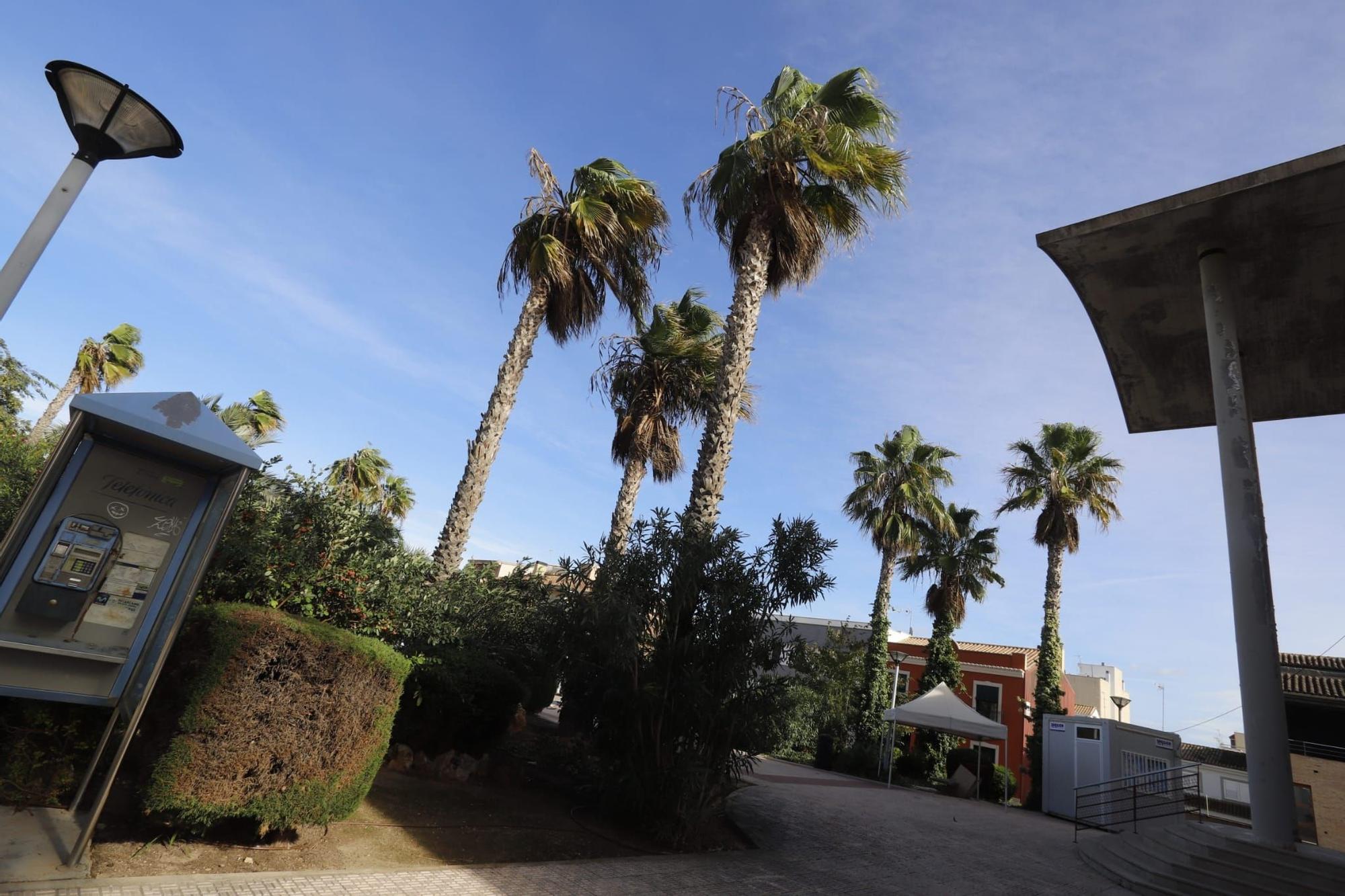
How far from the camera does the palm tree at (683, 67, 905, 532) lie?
10.4 meters

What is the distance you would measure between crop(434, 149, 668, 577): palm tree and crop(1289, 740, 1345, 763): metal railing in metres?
19.5

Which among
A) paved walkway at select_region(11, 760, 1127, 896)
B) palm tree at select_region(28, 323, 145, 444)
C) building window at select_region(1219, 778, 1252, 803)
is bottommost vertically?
paved walkway at select_region(11, 760, 1127, 896)

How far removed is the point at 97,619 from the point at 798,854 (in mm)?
7605

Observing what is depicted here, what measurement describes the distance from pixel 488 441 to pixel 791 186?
20.7 feet

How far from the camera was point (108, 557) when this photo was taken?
5.17 m

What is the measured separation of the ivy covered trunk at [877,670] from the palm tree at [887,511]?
24 mm

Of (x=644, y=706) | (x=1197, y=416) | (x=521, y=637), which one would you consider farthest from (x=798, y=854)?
(x=1197, y=416)

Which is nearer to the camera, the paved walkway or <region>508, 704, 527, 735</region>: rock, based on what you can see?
the paved walkway

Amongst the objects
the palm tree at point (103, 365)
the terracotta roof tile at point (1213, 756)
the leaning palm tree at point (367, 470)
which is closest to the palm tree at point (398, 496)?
the leaning palm tree at point (367, 470)

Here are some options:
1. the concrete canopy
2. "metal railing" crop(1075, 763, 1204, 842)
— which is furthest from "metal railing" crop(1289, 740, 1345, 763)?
the concrete canopy

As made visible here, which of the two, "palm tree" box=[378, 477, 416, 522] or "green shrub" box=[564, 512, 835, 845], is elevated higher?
"palm tree" box=[378, 477, 416, 522]

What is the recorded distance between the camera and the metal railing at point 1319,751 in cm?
1647

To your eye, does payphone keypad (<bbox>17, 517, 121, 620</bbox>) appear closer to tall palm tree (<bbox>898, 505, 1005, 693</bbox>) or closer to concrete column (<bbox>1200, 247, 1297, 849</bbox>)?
concrete column (<bbox>1200, 247, 1297, 849</bbox>)

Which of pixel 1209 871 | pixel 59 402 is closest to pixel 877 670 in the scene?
pixel 1209 871
